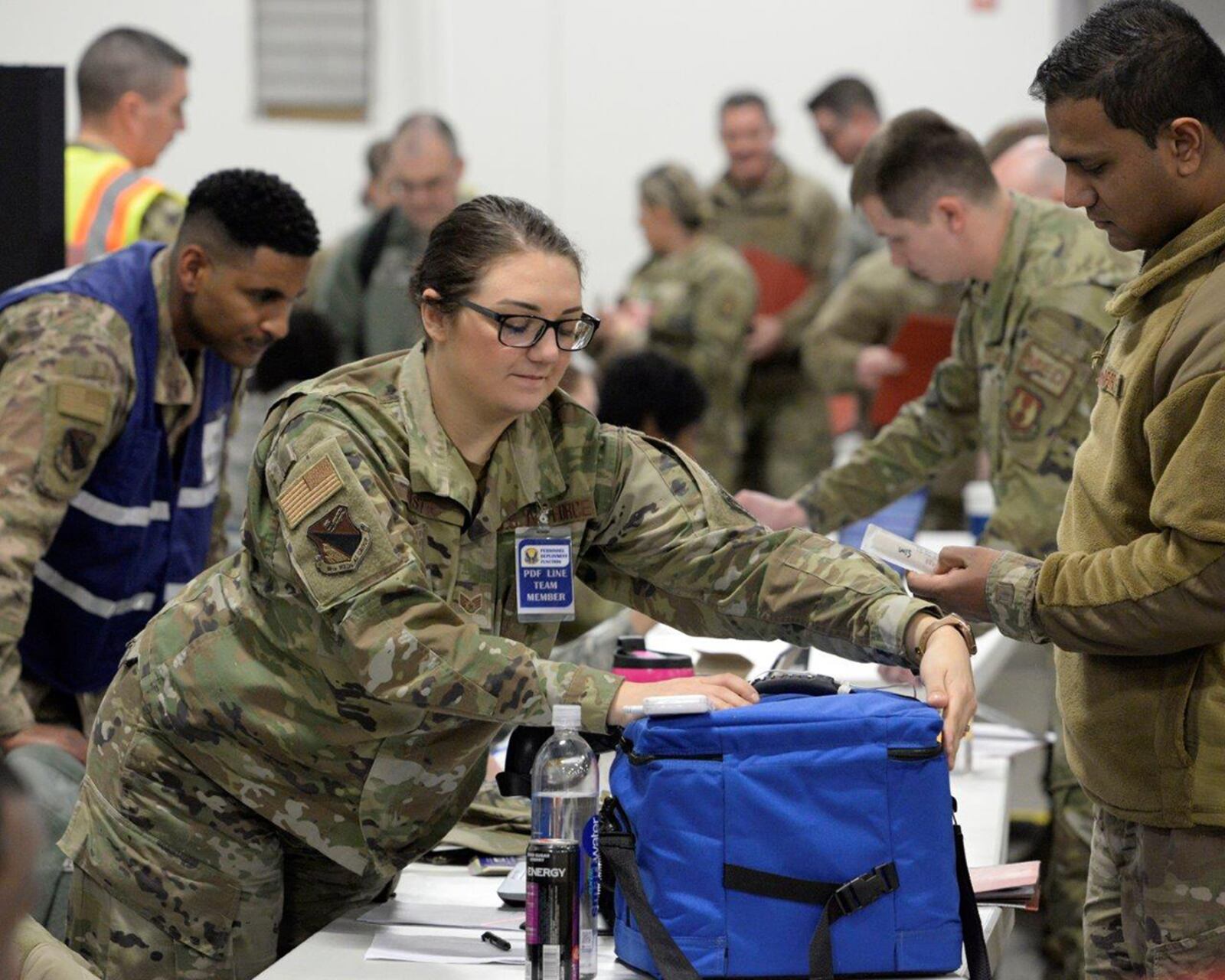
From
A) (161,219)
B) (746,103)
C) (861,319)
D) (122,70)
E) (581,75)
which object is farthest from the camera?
(581,75)

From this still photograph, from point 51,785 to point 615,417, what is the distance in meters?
1.79

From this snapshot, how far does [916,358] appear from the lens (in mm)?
5879

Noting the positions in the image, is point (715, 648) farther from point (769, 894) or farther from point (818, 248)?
point (818, 248)

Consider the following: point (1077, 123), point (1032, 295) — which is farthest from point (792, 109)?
point (1077, 123)

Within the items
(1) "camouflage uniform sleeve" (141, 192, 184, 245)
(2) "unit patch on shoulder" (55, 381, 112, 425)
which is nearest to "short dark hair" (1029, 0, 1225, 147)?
(2) "unit patch on shoulder" (55, 381, 112, 425)

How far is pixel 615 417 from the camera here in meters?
4.15

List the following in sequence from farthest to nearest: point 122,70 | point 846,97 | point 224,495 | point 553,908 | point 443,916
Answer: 1. point 846,97
2. point 122,70
3. point 224,495
4. point 443,916
5. point 553,908

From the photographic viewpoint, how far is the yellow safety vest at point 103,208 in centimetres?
427

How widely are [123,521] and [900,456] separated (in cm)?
158

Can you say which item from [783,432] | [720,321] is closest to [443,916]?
[720,321]

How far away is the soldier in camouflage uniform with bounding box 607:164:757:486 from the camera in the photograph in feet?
21.9

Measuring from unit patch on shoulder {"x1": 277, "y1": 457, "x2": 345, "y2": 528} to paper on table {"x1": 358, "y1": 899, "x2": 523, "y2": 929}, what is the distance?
1.96 ft

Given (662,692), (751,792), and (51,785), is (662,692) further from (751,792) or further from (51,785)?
(51,785)

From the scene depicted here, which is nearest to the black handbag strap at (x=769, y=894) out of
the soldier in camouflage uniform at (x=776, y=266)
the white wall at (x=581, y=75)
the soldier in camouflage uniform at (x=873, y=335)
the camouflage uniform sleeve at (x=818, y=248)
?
the soldier in camouflage uniform at (x=873, y=335)
